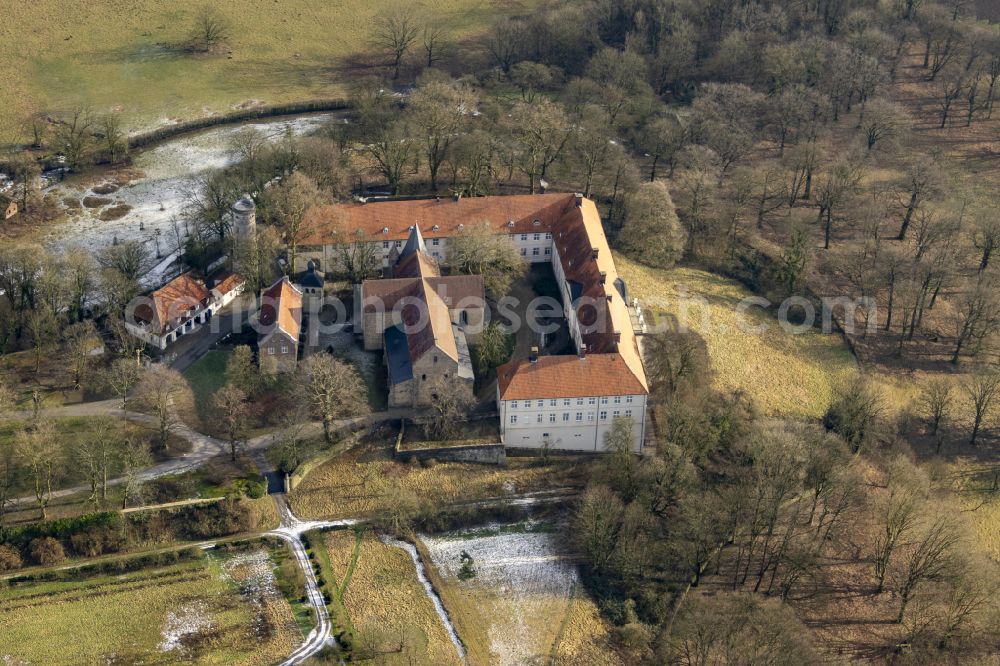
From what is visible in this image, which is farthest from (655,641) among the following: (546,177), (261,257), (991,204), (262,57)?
(262,57)

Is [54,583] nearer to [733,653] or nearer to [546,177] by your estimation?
[733,653]

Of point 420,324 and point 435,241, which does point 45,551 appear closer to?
point 420,324

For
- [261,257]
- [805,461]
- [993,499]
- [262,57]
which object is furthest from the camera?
[262,57]

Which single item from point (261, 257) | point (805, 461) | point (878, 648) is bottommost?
point (878, 648)

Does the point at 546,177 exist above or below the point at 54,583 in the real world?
above

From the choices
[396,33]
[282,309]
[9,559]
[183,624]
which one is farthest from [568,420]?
[396,33]

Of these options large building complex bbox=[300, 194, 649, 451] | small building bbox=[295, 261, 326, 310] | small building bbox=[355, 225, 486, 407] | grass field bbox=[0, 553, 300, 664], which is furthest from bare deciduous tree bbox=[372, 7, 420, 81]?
grass field bbox=[0, 553, 300, 664]

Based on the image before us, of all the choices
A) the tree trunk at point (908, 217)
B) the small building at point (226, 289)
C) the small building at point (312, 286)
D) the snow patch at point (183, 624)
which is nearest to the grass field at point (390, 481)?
the snow patch at point (183, 624)
